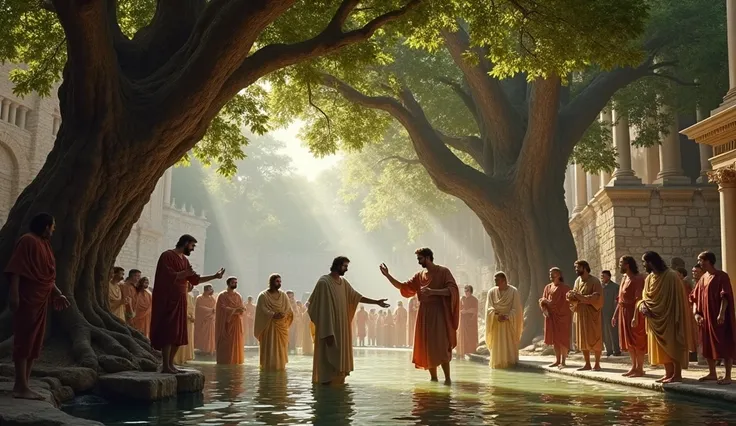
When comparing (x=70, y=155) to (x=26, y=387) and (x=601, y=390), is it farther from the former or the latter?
(x=601, y=390)

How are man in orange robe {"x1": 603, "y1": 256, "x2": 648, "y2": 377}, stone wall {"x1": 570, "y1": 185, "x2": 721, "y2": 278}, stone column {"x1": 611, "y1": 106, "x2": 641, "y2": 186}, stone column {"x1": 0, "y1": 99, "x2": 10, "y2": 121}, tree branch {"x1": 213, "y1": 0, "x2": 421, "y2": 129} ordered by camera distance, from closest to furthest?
tree branch {"x1": 213, "y1": 0, "x2": 421, "y2": 129}, man in orange robe {"x1": 603, "y1": 256, "x2": 648, "y2": 377}, stone wall {"x1": 570, "y1": 185, "x2": 721, "y2": 278}, stone column {"x1": 611, "y1": 106, "x2": 641, "y2": 186}, stone column {"x1": 0, "y1": 99, "x2": 10, "y2": 121}

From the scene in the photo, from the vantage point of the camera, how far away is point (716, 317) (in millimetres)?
10914

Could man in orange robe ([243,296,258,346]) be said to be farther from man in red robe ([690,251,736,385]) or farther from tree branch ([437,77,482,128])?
man in red robe ([690,251,736,385])

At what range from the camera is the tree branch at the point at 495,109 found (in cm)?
2198

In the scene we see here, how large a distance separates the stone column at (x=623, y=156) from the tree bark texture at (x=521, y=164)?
322cm

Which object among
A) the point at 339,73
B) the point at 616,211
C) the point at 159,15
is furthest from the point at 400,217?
the point at 159,15

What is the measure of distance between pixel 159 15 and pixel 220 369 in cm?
687

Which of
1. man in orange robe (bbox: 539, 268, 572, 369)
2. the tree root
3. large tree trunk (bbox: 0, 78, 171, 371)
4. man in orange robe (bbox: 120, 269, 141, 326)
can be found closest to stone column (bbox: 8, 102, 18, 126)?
man in orange robe (bbox: 120, 269, 141, 326)

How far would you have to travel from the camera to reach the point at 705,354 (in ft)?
35.7

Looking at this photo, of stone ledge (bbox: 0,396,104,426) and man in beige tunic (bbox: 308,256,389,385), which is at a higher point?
man in beige tunic (bbox: 308,256,389,385)

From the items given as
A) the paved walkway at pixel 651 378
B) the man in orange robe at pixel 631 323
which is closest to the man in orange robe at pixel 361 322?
the paved walkway at pixel 651 378

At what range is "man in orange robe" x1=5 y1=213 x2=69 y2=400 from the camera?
288 inches

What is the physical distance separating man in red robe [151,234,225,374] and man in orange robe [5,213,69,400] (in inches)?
86.4

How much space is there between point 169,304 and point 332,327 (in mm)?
2782
